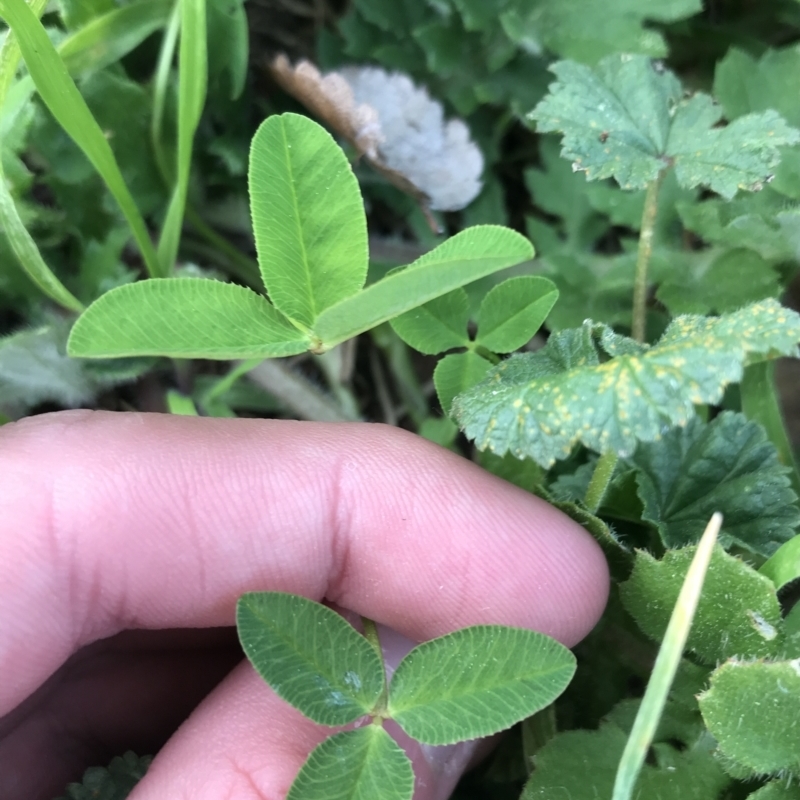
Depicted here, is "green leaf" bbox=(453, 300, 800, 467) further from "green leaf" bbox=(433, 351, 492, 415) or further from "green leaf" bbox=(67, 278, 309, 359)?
"green leaf" bbox=(67, 278, 309, 359)

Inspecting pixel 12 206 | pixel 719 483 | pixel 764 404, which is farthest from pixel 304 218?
pixel 764 404

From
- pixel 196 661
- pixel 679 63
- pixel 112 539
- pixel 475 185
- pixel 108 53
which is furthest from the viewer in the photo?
pixel 679 63

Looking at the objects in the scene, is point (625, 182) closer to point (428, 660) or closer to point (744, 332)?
point (744, 332)

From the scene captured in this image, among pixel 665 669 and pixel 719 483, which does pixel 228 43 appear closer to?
pixel 719 483

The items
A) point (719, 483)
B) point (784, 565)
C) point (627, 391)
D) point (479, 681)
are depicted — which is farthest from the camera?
point (719, 483)

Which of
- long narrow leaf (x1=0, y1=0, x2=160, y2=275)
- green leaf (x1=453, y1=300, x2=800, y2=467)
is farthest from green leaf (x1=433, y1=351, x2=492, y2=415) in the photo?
long narrow leaf (x1=0, y1=0, x2=160, y2=275)

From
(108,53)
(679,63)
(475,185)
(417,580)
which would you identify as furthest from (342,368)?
(679,63)
